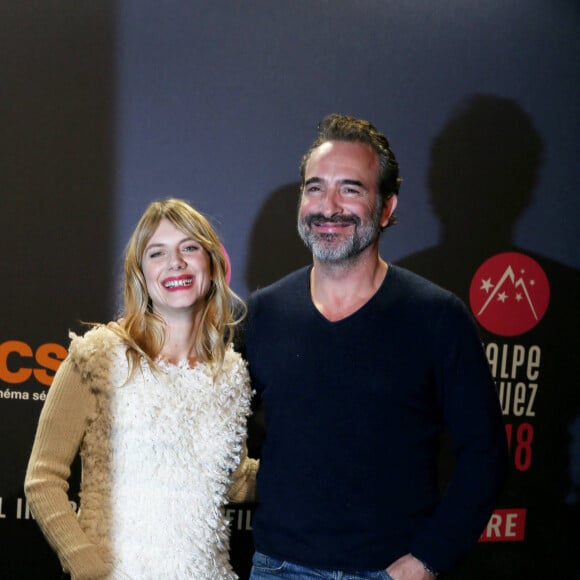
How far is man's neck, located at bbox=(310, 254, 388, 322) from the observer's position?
6.32 ft

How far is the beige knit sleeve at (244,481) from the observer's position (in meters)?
2.12

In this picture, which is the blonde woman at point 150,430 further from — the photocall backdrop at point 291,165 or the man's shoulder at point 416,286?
the photocall backdrop at point 291,165

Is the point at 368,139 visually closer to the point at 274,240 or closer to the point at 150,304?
the point at 150,304

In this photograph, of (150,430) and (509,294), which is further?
(509,294)

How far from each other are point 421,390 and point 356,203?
1.62 ft

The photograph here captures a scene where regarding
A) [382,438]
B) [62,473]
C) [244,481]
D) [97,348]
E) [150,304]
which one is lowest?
[244,481]

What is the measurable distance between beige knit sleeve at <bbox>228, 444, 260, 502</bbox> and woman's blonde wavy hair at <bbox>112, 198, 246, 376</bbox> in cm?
34

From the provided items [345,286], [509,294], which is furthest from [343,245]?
[509,294]

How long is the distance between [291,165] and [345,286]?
37.0 inches

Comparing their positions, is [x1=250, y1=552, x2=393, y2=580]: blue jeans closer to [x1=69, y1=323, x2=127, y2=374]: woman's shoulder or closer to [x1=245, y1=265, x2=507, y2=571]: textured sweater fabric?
[x1=245, y1=265, x2=507, y2=571]: textured sweater fabric

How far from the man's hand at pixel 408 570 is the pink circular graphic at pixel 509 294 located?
4.46ft

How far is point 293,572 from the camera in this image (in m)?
1.83

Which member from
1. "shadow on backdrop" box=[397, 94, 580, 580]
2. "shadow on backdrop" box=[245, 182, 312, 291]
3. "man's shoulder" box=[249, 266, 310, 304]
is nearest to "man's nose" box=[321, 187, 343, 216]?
"man's shoulder" box=[249, 266, 310, 304]

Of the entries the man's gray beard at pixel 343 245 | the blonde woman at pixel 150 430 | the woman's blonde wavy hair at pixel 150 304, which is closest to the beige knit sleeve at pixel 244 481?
the blonde woman at pixel 150 430
